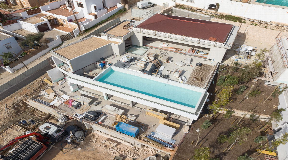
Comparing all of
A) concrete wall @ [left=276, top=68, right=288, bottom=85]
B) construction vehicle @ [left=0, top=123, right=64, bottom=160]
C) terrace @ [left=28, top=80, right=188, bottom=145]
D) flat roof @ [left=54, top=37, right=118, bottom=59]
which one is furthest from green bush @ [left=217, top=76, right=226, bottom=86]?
construction vehicle @ [left=0, top=123, right=64, bottom=160]

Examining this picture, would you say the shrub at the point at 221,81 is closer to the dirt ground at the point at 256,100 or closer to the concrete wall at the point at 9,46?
the dirt ground at the point at 256,100

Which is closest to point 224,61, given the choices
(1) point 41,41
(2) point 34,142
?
(2) point 34,142

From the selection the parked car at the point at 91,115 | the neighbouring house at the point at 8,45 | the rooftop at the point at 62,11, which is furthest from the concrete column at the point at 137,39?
the neighbouring house at the point at 8,45

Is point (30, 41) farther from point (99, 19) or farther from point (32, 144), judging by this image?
point (32, 144)

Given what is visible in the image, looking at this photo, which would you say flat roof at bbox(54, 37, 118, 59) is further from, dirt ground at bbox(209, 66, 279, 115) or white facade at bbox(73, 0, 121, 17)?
dirt ground at bbox(209, 66, 279, 115)

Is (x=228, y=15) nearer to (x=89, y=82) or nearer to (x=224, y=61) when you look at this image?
(x=224, y=61)
